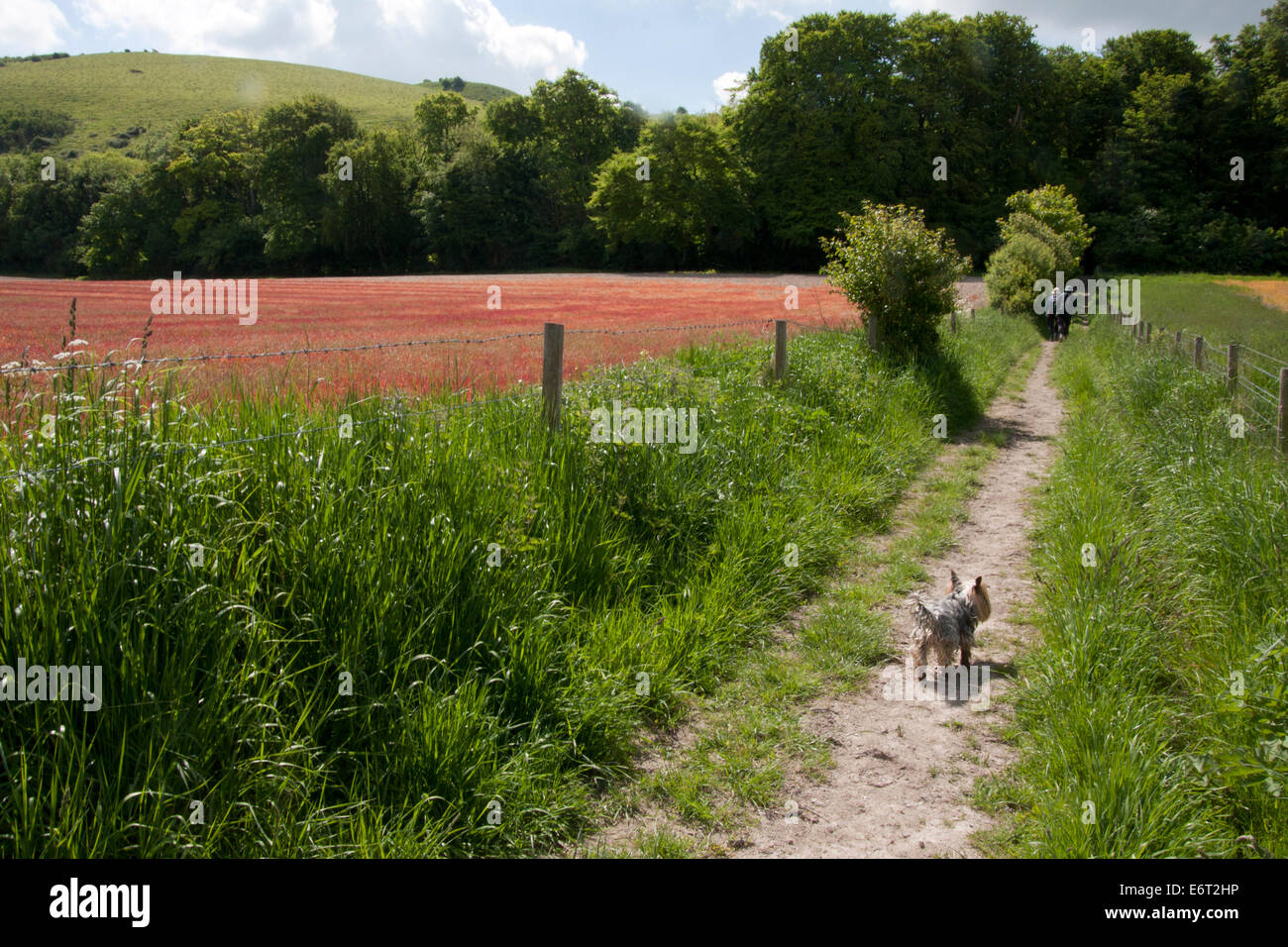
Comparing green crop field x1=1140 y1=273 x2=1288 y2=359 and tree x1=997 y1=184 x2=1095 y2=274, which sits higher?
tree x1=997 y1=184 x2=1095 y2=274

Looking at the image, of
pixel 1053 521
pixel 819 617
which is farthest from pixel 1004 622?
pixel 1053 521

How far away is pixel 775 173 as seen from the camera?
237ft

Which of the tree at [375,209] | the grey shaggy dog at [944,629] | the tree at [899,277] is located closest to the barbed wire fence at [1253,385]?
the tree at [899,277]

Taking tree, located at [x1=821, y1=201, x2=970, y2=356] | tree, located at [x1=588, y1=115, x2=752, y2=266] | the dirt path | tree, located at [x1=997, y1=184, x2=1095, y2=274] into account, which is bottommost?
the dirt path

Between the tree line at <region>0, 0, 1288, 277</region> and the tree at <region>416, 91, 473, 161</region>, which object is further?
the tree at <region>416, 91, 473, 161</region>

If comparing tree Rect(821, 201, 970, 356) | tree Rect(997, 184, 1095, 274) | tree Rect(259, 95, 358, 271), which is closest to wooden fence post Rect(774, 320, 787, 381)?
tree Rect(821, 201, 970, 356)

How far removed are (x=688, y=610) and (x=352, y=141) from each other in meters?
88.3

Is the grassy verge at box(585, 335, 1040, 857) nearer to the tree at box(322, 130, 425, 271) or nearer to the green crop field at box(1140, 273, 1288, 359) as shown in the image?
the green crop field at box(1140, 273, 1288, 359)

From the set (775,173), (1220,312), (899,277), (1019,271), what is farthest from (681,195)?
(899,277)

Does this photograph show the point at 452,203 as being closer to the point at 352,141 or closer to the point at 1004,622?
the point at 352,141

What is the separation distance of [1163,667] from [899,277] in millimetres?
9861

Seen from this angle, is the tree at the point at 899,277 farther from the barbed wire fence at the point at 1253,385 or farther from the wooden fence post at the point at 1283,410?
the wooden fence post at the point at 1283,410

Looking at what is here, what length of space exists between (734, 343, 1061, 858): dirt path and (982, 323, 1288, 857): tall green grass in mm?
177

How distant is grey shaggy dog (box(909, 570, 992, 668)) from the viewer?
454cm
